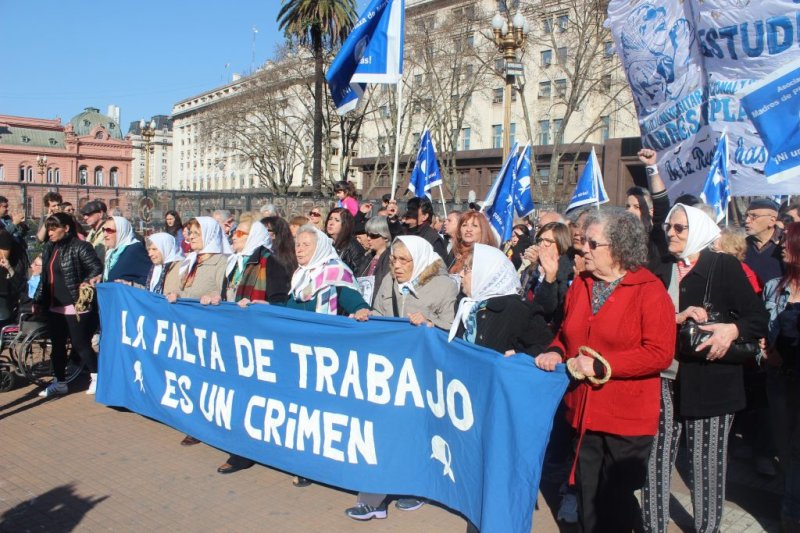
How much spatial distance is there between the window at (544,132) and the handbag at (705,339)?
45.0m

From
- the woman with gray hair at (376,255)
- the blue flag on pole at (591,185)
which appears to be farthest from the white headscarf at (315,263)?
the blue flag on pole at (591,185)

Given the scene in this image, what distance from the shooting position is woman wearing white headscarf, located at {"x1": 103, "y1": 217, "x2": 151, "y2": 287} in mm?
7500

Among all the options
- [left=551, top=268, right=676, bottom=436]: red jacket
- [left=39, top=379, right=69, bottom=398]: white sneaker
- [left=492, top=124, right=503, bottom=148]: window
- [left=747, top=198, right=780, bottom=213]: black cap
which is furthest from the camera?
[left=492, top=124, right=503, bottom=148]: window

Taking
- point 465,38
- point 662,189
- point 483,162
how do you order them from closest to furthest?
point 662,189, point 465,38, point 483,162

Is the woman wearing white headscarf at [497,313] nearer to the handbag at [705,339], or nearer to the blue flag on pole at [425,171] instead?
the handbag at [705,339]

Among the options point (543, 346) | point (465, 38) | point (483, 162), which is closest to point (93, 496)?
point (543, 346)

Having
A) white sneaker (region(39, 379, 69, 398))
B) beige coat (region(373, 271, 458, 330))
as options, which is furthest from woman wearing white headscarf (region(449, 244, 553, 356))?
white sneaker (region(39, 379, 69, 398))

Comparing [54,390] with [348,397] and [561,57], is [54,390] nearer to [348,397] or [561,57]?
[348,397]

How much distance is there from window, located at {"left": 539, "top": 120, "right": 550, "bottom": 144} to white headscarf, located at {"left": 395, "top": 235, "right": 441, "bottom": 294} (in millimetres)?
44180

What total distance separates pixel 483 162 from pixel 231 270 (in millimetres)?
43522

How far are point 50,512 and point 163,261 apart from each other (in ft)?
8.62

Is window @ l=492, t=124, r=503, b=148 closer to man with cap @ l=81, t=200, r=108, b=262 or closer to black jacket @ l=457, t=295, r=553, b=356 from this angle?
man with cap @ l=81, t=200, r=108, b=262

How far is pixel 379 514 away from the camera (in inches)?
189

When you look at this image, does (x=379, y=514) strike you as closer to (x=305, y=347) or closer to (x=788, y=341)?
(x=305, y=347)
